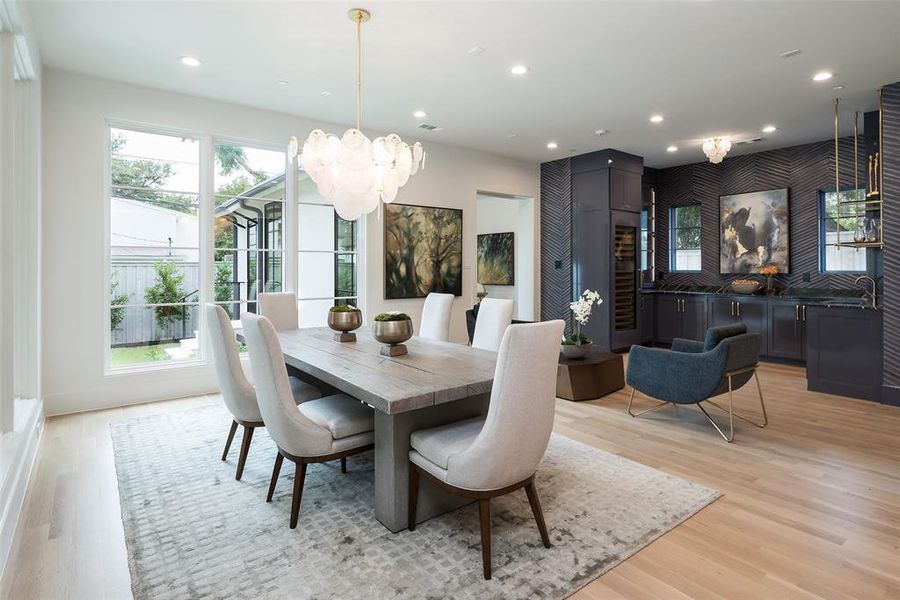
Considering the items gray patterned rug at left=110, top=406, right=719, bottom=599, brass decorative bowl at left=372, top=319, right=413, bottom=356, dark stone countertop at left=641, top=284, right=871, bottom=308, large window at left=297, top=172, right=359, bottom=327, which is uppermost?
large window at left=297, top=172, right=359, bottom=327

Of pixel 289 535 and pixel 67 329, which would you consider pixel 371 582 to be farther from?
pixel 67 329

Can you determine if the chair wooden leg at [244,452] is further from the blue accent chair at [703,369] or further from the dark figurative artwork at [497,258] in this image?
the dark figurative artwork at [497,258]

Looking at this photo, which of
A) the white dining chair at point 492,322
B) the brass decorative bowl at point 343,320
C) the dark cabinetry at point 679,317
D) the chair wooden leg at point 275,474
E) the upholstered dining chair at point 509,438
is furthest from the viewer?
the dark cabinetry at point 679,317

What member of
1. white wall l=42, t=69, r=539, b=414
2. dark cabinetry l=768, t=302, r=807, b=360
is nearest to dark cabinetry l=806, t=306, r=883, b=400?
dark cabinetry l=768, t=302, r=807, b=360

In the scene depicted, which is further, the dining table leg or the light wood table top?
the dining table leg

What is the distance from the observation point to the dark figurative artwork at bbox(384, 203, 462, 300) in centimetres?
598

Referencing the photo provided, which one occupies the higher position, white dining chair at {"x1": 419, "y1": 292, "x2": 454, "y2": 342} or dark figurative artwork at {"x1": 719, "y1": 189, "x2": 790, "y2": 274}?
dark figurative artwork at {"x1": 719, "y1": 189, "x2": 790, "y2": 274}

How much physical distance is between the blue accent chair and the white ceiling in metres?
2.08

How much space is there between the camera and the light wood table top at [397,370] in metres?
2.00

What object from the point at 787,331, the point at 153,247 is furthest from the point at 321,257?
the point at 787,331

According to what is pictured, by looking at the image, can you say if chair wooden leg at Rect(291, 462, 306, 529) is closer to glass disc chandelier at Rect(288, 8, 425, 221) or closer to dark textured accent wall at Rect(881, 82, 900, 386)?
glass disc chandelier at Rect(288, 8, 425, 221)

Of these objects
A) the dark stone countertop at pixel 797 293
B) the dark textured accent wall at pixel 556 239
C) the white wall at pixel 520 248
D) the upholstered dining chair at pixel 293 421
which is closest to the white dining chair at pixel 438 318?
the upholstered dining chair at pixel 293 421

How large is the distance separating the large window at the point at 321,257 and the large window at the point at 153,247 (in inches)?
40.7

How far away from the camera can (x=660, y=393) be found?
368cm
